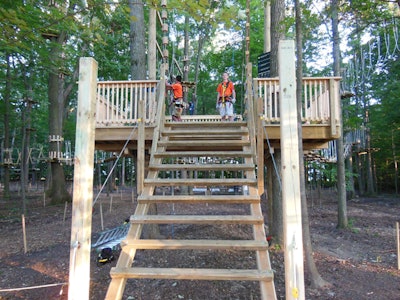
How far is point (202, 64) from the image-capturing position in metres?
Answer: 29.9

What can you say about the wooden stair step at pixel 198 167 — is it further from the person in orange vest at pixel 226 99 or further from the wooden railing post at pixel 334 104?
the person in orange vest at pixel 226 99

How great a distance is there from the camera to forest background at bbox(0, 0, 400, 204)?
822 centimetres

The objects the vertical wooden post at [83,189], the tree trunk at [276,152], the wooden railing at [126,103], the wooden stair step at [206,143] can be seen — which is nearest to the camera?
the vertical wooden post at [83,189]

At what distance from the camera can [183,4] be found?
3.56 meters

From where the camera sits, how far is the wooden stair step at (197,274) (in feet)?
11.1

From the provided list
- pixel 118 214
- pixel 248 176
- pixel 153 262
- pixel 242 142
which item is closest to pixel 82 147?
pixel 248 176

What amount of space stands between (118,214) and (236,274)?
11097 millimetres

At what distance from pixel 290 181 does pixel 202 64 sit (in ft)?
92.8

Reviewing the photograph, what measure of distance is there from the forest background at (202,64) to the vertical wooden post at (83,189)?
1376mm

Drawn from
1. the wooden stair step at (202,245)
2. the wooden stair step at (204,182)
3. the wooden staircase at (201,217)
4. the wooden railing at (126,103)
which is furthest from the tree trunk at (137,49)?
the wooden stair step at (202,245)

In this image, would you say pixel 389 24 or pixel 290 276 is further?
pixel 389 24

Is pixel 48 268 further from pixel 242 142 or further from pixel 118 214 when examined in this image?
pixel 118 214

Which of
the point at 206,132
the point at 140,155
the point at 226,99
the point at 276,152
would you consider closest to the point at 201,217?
the point at 140,155

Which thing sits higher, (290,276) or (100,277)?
(290,276)
